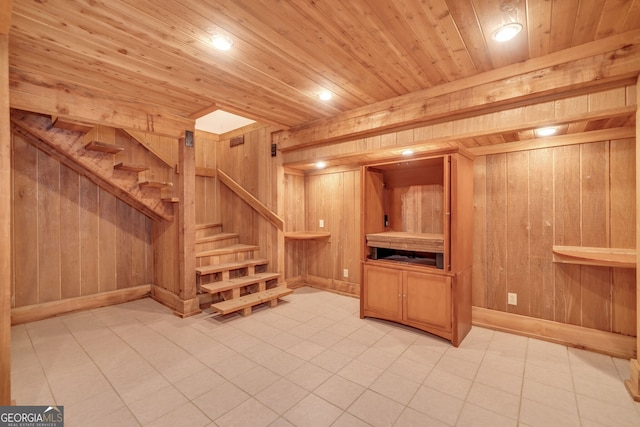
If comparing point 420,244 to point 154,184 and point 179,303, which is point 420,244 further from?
point 154,184

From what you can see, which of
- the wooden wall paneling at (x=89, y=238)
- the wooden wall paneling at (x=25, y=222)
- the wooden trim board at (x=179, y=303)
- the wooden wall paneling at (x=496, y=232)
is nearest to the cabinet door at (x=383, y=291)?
the wooden wall paneling at (x=496, y=232)

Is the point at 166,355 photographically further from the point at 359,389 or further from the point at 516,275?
the point at 516,275

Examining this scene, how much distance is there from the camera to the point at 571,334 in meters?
2.83

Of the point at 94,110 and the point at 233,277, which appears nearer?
the point at 94,110

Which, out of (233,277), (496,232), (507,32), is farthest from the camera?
(233,277)

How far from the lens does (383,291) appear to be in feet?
11.1

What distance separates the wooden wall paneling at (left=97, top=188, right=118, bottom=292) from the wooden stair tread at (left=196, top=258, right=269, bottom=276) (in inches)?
54.2

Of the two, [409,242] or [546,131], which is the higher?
[546,131]

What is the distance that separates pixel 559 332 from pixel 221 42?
411 cm

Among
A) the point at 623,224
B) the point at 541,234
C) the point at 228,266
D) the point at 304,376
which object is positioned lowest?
the point at 304,376

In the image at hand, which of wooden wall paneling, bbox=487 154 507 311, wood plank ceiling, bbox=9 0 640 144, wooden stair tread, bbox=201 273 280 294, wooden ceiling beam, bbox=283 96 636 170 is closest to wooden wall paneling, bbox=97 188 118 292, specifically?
wooden stair tread, bbox=201 273 280 294

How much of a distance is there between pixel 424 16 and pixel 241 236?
415 cm

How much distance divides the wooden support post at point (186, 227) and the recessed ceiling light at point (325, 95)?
6.12ft

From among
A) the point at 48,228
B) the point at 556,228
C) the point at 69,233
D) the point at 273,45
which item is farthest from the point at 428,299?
the point at 48,228
